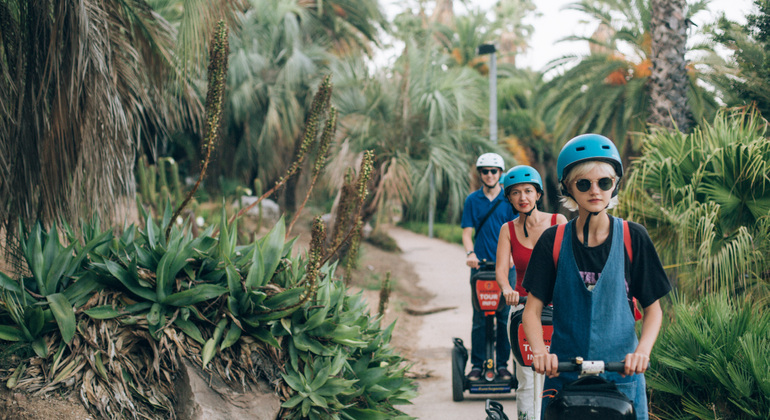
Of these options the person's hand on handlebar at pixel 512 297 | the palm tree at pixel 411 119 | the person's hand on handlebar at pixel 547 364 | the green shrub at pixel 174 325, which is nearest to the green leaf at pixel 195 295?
the green shrub at pixel 174 325

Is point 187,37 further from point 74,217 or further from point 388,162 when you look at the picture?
point 388,162

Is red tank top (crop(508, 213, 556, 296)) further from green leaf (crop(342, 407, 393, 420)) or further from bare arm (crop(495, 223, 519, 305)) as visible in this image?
green leaf (crop(342, 407, 393, 420))

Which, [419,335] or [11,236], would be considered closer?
[11,236]

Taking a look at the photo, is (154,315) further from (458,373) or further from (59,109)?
(458,373)

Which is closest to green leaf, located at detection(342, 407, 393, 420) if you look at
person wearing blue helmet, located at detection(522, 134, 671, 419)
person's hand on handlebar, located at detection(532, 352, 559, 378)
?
person wearing blue helmet, located at detection(522, 134, 671, 419)

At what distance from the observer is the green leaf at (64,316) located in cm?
381

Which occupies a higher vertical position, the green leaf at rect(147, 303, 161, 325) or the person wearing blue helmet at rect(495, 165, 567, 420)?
the person wearing blue helmet at rect(495, 165, 567, 420)

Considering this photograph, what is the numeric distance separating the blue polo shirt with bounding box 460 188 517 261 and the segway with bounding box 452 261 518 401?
0.42 metres

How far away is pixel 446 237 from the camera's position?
24.4 metres

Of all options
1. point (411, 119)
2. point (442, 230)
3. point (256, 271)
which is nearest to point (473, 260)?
point (256, 271)

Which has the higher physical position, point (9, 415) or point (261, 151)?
point (261, 151)

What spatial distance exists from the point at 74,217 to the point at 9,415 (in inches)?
77.8

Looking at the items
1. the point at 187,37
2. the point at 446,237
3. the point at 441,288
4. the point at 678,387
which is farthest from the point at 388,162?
the point at 446,237

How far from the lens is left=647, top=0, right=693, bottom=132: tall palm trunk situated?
982 cm
